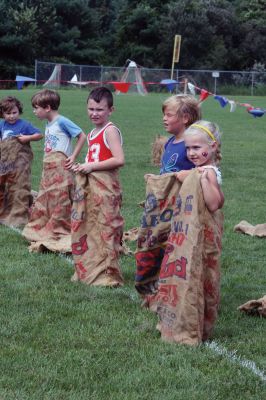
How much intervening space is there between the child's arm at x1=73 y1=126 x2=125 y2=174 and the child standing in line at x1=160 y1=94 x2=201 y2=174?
76 cm

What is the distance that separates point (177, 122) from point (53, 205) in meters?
2.67

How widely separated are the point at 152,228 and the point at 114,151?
3.59 ft

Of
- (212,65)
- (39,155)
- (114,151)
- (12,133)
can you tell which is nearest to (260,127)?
(39,155)

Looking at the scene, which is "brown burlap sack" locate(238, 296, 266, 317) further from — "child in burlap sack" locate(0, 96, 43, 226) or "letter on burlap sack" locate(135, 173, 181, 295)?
"child in burlap sack" locate(0, 96, 43, 226)

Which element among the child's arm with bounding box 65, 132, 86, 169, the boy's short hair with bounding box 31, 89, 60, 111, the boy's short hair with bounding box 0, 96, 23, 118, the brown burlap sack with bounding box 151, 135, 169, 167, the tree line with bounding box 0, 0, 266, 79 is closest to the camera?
the child's arm with bounding box 65, 132, 86, 169

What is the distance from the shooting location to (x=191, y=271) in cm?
468

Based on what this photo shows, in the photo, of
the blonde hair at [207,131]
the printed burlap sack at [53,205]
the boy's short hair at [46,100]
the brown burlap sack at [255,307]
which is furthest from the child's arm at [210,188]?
the boy's short hair at [46,100]

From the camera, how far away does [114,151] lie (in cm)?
627

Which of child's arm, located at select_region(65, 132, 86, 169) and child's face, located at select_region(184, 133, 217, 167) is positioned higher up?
child's face, located at select_region(184, 133, 217, 167)

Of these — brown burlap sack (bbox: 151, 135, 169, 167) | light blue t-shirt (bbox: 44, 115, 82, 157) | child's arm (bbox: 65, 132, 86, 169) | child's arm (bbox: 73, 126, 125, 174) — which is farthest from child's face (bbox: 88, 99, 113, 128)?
brown burlap sack (bbox: 151, 135, 169, 167)

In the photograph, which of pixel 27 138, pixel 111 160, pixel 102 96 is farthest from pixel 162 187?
pixel 27 138

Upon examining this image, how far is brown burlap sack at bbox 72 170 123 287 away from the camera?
6324 millimetres

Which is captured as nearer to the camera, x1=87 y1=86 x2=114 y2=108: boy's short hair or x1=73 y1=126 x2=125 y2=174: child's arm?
x1=73 y1=126 x2=125 y2=174: child's arm

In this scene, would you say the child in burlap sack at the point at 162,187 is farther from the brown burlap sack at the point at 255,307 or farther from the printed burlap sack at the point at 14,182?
the printed burlap sack at the point at 14,182
